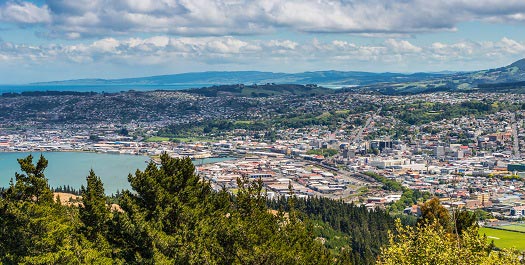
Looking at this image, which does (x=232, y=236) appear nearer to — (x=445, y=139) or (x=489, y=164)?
(x=489, y=164)

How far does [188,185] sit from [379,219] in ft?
75.4

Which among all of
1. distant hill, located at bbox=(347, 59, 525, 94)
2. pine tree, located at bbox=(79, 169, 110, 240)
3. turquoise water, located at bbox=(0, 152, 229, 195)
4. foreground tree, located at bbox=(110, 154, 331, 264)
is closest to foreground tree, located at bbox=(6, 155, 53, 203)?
pine tree, located at bbox=(79, 169, 110, 240)

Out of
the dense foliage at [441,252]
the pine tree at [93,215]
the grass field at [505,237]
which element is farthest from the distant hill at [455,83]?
the dense foliage at [441,252]

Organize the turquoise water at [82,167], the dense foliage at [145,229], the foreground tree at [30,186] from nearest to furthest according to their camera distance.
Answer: the dense foliage at [145,229] < the foreground tree at [30,186] < the turquoise water at [82,167]

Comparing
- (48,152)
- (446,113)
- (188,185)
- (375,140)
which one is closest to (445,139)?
(375,140)

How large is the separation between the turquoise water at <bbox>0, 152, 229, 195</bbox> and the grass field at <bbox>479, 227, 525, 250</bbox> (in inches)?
1047

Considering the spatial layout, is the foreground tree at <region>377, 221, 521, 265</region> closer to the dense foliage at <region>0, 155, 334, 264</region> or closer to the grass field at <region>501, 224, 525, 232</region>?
the dense foliage at <region>0, 155, 334, 264</region>

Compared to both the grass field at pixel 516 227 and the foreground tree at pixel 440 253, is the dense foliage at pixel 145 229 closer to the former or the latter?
the foreground tree at pixel 440 253

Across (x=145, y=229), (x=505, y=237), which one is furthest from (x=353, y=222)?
(x=145, y=229)

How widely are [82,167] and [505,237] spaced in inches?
1695

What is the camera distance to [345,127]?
95688 millimetres

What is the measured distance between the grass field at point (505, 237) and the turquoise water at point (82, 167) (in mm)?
26602

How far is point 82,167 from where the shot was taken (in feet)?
222

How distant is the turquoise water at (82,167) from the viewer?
57.4 m
